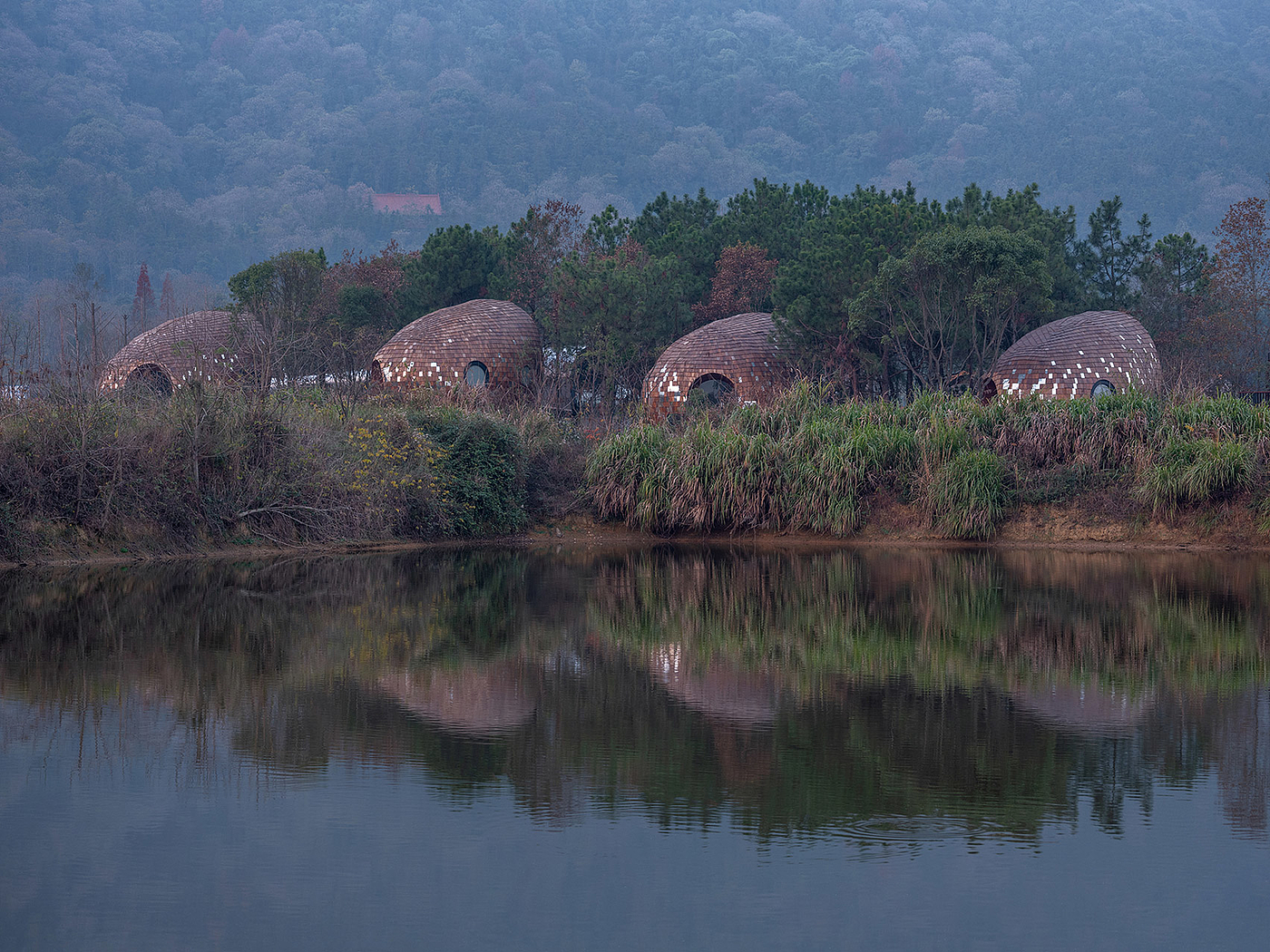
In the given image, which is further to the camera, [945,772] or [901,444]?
[901,444]

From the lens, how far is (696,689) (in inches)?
390

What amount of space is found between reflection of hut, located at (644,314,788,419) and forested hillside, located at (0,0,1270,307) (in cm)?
9207

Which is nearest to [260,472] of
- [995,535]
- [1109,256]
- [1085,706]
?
[995,535]

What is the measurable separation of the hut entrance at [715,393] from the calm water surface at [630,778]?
621 inches

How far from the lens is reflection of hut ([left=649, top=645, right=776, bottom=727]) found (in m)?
9.03

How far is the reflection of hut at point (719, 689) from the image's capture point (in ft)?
29.6

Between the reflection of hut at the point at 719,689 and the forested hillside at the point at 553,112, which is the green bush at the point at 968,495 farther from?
the forested hillside at the point at 553,112

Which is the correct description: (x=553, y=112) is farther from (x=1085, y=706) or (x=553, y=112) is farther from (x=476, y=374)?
(x=1085, y=706)

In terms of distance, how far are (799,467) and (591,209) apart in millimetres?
115420

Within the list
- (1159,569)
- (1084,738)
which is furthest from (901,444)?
(1084,738)

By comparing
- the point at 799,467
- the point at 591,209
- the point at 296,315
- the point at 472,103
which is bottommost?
the point at 799,467

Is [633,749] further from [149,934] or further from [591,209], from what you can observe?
[591,209]

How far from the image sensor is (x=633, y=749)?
802 centimetres

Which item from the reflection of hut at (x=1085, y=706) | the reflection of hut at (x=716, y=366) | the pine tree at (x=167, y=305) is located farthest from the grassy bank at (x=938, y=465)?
the pine tree at (x=167, y=305)
